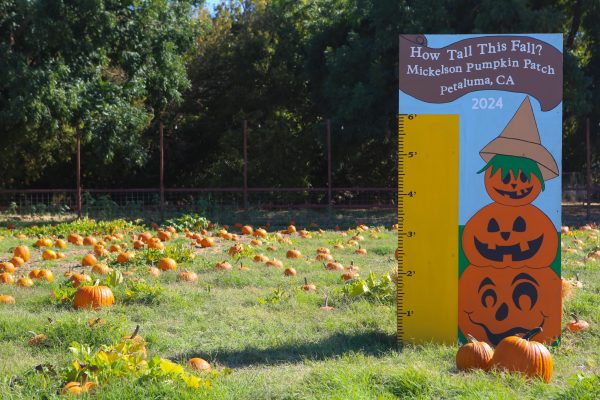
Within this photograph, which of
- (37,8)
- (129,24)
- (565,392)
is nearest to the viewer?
(565,392)

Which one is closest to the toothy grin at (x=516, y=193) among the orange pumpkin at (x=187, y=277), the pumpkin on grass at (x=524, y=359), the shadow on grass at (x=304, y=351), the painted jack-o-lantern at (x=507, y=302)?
the painted jack-o-lantern at (x=507, y=302)

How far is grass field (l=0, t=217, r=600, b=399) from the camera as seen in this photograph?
382cm

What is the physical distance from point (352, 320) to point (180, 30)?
14773 mm

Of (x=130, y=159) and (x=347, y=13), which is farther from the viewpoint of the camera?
(x=347, y=13)

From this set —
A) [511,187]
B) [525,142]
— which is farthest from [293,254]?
[525,142]

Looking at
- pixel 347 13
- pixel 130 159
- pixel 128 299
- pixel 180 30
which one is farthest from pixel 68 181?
pixel 128 299

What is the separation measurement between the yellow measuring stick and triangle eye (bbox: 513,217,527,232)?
0.45 metres

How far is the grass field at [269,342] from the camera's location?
382 cm

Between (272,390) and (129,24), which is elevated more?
(129,24)

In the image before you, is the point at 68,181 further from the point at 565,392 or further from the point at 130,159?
the point at 565,392

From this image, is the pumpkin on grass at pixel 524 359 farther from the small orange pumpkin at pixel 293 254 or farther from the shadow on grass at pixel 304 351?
the small orange pumpkin at pixel 293 254

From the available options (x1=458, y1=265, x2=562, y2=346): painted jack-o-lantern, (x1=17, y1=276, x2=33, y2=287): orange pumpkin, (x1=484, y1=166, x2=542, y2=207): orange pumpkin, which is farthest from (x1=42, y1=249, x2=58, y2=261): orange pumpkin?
(x1=484, y1=166, x2=542, y2=207): orange pumpkin

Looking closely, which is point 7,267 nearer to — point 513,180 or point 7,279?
point 7,279

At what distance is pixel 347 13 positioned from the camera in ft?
69.1
